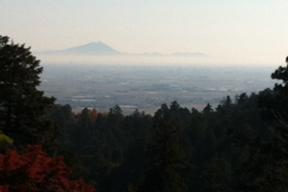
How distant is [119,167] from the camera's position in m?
44.0

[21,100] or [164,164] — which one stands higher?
[21,100]

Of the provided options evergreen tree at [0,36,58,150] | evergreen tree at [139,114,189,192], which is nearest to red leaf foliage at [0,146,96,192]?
evergreen tree at [0,36,58,150]

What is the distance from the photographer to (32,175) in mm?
7988

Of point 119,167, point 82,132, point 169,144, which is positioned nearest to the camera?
point 169,144

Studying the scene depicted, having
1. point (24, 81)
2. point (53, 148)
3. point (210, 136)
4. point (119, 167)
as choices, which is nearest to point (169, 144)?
point (53, 148)

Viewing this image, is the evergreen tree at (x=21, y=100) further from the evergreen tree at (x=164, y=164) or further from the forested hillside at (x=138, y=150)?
the evergreen tree at (x=164, y=164)

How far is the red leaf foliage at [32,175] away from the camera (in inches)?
313

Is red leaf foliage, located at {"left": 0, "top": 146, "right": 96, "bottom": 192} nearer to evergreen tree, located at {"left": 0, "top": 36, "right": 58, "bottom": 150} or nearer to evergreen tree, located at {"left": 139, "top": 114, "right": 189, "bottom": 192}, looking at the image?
evergreen tree, located at {"left": 0, "top": 36, "right": 58, "bottom": 150}

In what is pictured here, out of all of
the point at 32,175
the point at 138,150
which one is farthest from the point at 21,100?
the point at 138,150

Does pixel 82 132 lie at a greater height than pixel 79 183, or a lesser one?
lesser

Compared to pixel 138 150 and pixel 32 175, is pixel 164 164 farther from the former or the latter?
pixel 138 150

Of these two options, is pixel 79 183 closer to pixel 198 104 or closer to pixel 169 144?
pixel 169 144

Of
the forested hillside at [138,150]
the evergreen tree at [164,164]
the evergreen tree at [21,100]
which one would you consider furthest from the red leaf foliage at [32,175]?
the evergreen tree at [164,164]

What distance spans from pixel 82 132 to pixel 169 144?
146 feet
